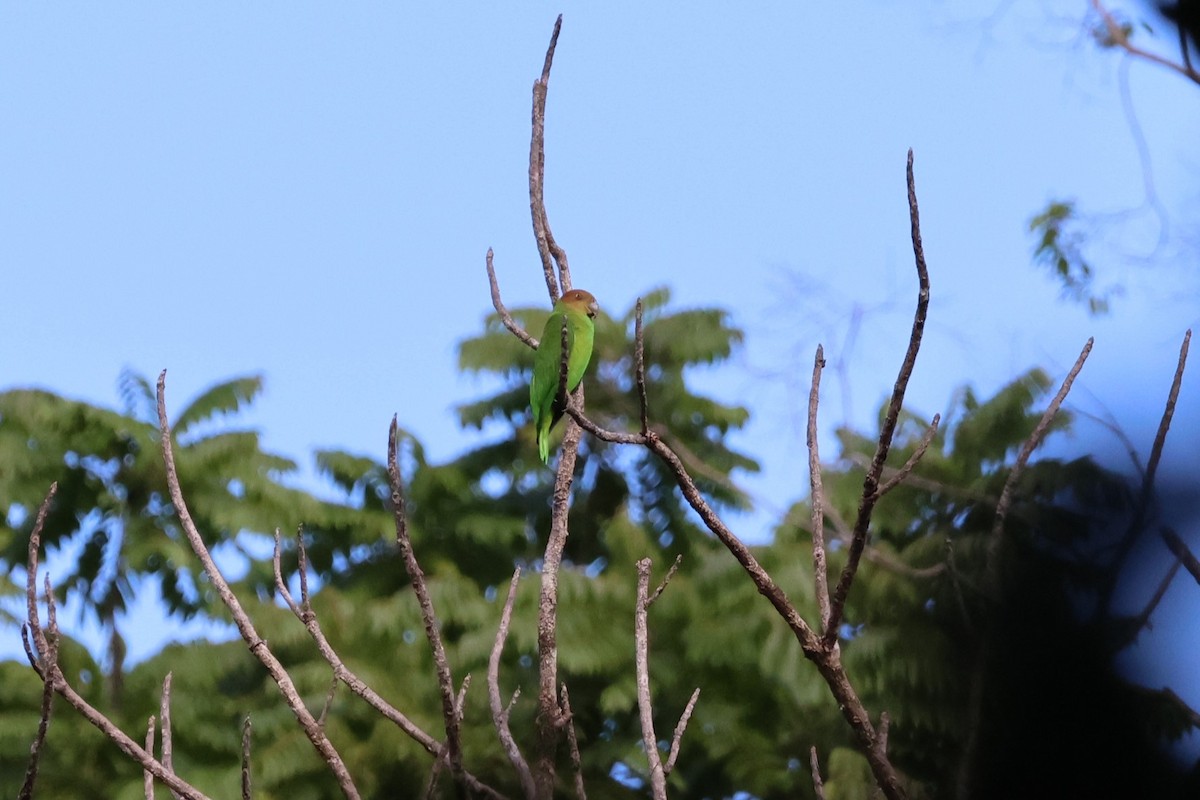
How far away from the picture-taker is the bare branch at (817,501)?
64.9 inches

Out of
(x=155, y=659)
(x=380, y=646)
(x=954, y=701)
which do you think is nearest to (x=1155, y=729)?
(x=954, y=701)

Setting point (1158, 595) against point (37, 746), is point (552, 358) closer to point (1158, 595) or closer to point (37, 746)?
point (1158, 595)

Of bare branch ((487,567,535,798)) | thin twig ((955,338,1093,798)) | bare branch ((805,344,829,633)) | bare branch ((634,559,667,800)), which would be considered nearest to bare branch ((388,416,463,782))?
bare branch ((487,567,535,798))

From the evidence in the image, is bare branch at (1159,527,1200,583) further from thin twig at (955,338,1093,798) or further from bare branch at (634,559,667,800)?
bare branch at (634,559,667,800)

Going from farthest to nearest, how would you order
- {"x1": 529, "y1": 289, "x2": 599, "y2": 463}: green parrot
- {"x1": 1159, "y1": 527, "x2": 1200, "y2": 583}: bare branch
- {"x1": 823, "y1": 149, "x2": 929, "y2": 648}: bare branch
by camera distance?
1. {"x1": 529, "y1": 289, "x2": 599, "y2": 463}: green parrot
2. {"x1": 1159, "y1": 527, "x2": 1200, "y2": 583}: bare branch
3. {"x1": 823, "y1": 149, "x2": 929, "y2": 648}: bare branch

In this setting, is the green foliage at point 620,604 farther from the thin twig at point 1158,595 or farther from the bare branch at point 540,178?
the bare branch at point 540,178

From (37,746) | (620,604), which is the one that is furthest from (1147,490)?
(620,604)

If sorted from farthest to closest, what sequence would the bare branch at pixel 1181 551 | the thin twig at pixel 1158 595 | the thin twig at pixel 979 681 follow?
the thin twig at pixel 979 681 < the thin twig at pixel 1158 595 < the bare branch at pixel 1181 551

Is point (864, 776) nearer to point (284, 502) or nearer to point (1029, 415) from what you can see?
point (1029, 415)

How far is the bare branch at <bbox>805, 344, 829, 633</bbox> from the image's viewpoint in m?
1.65

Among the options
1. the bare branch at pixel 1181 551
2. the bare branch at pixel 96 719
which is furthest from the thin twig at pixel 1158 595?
the bare branch at pixel 96 719

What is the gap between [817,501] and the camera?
66.2 inches

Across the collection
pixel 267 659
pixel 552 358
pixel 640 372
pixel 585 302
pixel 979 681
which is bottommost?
pixel 267 659

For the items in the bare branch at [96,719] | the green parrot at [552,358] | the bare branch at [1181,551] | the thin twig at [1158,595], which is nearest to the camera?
the bare branch at [96,719]
